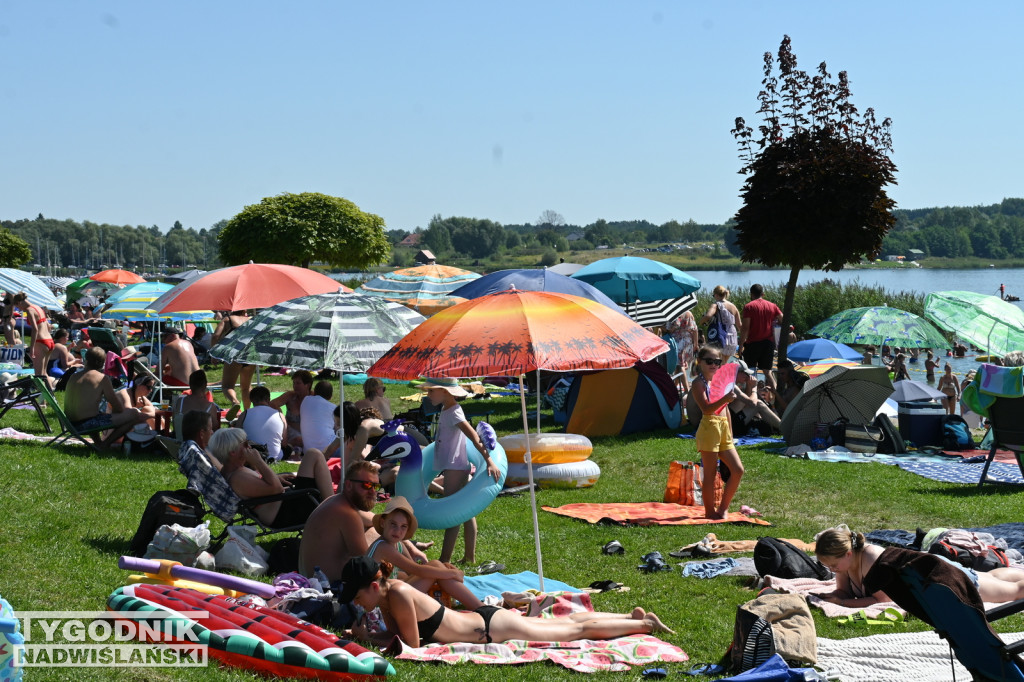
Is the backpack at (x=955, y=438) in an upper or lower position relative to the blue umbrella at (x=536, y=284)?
lower

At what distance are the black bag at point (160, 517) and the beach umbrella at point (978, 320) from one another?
34.5ft

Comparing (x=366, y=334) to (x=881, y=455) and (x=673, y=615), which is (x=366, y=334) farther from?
(x=881, y=455)

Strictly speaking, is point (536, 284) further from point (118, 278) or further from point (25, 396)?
point (118, 278)

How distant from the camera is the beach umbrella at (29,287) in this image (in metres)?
19.8

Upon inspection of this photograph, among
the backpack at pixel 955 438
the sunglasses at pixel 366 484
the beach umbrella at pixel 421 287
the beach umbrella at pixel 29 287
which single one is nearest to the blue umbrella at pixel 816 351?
the backpack at pixel 955 438

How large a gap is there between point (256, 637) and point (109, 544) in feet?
9.41

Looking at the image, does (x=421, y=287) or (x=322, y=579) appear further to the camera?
(x=421, y=287)

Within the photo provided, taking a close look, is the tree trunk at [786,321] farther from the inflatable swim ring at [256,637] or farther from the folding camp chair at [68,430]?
the inflatable swim ring at [256,637]

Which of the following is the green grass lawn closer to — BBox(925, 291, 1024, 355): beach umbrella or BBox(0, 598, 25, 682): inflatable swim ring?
BBox(0, 598, 25, 682): inflatable swim ring

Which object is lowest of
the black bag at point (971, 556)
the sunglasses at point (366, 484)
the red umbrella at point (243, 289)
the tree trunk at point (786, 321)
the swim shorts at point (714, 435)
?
the black bag at point (971, 556)

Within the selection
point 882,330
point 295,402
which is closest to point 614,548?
point 295,402

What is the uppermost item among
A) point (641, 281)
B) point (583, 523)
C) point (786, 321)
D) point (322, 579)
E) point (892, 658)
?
point (641, 281)

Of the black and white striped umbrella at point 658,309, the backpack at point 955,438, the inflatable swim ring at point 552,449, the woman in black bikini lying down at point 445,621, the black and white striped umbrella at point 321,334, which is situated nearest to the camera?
the woman in black bikini lying down at point 445,621

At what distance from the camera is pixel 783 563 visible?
6.82m
